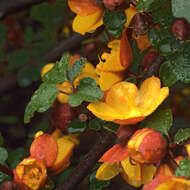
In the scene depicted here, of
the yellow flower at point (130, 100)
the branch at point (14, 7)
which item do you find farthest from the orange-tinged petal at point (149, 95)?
the branch at point (14, 7)

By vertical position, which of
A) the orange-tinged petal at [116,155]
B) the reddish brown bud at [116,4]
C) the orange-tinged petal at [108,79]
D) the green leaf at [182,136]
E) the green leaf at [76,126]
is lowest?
the green leaf at [76,126]

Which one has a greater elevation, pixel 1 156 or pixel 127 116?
pixel 127 116

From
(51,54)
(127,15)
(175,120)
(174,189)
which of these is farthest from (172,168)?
(51,54)

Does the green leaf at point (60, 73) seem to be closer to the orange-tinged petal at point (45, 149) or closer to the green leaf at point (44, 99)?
the green leaf at point (44, 99)

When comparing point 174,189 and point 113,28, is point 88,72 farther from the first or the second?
point 174,189

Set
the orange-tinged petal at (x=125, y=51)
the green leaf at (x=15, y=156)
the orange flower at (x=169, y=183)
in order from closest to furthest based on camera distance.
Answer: the orange flower at (x=169, y=183) → the orange-tinged petal at (x=125, y=51) → the green leaf at (x=15, y=156)

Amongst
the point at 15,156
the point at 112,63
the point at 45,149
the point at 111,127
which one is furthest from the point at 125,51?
the point at 15,156
